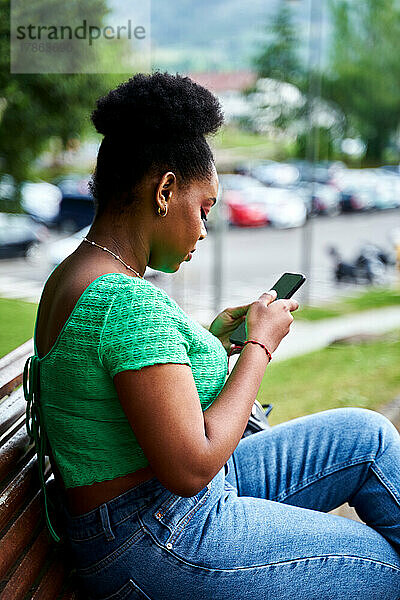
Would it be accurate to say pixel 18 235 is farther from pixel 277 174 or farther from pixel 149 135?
pixel 149 135

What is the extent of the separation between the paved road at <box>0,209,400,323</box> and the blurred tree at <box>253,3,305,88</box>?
190 cm

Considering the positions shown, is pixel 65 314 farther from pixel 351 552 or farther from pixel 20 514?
pixel 351 552

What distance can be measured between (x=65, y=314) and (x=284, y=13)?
8255 mm

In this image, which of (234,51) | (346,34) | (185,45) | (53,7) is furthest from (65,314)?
(346,34)

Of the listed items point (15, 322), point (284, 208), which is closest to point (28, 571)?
point (15, 322)

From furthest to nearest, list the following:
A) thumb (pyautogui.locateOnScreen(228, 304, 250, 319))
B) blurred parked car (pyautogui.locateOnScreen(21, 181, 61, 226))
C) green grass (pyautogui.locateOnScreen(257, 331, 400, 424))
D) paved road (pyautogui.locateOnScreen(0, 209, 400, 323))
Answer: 1. paved road (pyautogui.locateOnScreen(0, 209, 400, 323))
2. blurred parked car (pyautogui.locateOnScreen(21, 181, 61, 226))
3. green grass (pyautogui.locateOnScreen(257, 331, 400, 424))
4. thumb (pyautogui.locateOnScreen(228, 304, 250, 319))

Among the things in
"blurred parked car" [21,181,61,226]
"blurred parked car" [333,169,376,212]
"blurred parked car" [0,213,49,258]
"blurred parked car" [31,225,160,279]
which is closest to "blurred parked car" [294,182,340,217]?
"blurred parked car" [333,169,376,212]

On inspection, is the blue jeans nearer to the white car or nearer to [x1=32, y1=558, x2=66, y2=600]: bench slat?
[x1=32, y1=558, x2=66, y2=600]: bench slat

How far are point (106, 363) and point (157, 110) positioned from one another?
1.57 ft

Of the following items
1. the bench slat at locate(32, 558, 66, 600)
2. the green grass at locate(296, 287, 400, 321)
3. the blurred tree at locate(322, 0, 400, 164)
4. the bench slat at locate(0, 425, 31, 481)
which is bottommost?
the green grass at locate(296, 287, 400, 321)

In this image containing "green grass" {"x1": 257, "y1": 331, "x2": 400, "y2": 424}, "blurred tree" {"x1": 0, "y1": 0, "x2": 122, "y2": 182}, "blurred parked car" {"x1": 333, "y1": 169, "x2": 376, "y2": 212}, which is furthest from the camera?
"blurred parked car" {"x1": 333, "y1": 169, "x2": 376, "y2": 212}

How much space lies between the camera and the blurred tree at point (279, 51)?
344 inches

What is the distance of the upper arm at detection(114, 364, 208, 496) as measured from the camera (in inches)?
45.7

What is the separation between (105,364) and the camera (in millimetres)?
1209
